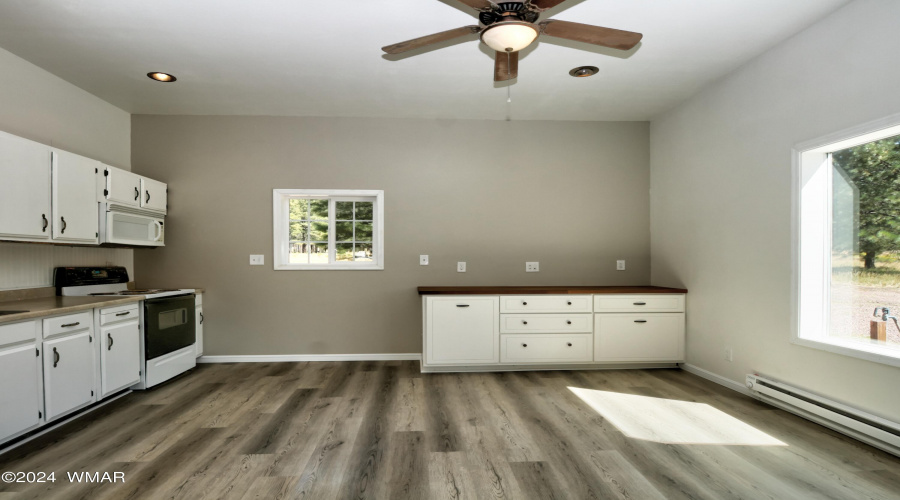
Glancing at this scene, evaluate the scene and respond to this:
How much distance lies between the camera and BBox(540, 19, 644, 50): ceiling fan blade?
2.08m

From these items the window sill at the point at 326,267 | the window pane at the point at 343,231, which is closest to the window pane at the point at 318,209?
the window pane at the point at 343,231

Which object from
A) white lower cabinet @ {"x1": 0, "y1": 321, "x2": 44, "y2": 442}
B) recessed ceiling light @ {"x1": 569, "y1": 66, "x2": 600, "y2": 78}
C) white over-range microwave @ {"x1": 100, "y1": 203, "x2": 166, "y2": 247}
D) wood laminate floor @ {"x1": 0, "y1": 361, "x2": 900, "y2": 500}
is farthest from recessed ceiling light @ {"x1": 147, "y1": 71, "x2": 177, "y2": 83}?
recessed ceiling light @ {"x1": 569, "y1": 66, "x2": 600, "y2": 78}

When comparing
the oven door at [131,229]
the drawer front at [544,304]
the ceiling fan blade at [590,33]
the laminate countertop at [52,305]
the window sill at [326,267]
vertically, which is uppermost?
the ceiling fan blade at [590,33]

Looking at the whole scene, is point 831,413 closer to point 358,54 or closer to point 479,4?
point 479,4

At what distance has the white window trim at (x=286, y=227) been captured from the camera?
4523 millimetres

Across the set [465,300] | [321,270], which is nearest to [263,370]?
[321,270]

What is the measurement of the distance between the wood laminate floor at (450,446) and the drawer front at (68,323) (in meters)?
0.63

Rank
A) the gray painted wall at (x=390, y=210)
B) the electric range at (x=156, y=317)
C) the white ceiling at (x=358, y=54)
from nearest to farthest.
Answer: the white ceiling at (x=358, y=54) < the electric range at (x=156, y=317) < the gray painted wall at (x=390, y=210)

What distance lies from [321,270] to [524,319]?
2159 mm

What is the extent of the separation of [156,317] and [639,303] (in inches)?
170

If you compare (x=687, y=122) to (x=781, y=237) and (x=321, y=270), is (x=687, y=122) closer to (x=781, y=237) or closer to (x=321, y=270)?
(x=781, y=237)

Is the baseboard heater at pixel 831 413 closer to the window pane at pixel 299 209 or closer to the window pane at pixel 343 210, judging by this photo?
the window pane at pixel 343 210

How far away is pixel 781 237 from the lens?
3084mm

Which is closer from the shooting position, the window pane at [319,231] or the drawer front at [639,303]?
the drawer front at [639,303]
